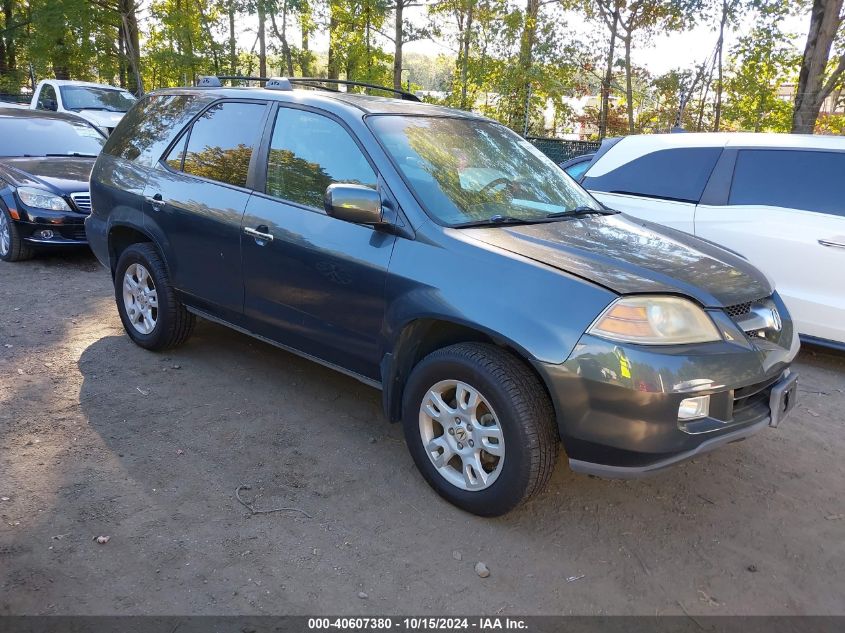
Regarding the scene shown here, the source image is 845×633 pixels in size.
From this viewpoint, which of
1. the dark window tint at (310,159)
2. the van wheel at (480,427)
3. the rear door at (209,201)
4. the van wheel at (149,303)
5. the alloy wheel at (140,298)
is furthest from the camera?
the alloy wheel at (140,298)

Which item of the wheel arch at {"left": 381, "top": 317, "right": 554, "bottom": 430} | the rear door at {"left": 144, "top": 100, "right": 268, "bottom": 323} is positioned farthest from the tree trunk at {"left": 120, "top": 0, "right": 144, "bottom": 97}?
the wheel arch at {"left": 381, "top": 317, "right": 554, "bottom": 430}

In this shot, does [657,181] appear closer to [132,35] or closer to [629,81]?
[629,81]

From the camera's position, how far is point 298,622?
241 centimetres

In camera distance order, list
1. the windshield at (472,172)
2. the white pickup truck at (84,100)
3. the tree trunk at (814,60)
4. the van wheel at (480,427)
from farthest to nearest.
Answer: the white pickup truck at (84,100)
the tree trunk at (814,60)
the windshield at (472,172)
the van wheel at (480,427)

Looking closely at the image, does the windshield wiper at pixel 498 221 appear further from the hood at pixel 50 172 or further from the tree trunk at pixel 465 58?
the tree trunk at pixel 465 58

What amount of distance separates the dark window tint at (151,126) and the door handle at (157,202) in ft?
0.97

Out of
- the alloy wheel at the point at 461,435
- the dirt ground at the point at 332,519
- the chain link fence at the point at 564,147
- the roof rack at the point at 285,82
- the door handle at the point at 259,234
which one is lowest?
the dirt ground at the point at 332,519

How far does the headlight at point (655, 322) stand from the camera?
2.62m

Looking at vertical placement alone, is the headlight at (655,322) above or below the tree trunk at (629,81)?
below

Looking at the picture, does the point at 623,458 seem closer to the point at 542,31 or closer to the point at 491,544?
the point at 491,544

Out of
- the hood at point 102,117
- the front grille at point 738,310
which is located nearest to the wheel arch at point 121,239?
the front grille at point 738,310

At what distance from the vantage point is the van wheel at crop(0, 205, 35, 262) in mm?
7109

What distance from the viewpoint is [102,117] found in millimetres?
13586

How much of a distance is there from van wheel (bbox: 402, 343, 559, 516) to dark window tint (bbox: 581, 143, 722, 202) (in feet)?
11.3
